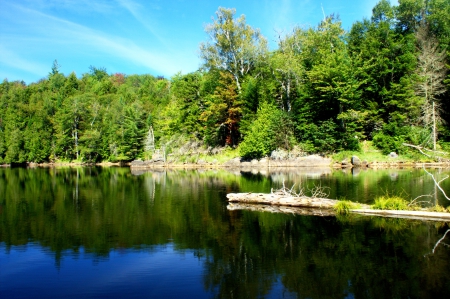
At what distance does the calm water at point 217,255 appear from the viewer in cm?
912

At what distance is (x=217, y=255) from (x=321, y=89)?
40.6 meters

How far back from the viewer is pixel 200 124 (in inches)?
2453

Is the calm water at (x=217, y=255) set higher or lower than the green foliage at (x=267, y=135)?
lower

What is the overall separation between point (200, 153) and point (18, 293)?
50997mm

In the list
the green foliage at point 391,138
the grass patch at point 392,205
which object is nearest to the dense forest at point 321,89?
the green foliage at point 391,138

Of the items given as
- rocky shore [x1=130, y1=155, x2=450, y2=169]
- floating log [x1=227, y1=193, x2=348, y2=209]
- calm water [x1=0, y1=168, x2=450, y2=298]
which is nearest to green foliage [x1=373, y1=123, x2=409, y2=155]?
rocky shore [x1=130, y1=155, x2=450, y2=169]

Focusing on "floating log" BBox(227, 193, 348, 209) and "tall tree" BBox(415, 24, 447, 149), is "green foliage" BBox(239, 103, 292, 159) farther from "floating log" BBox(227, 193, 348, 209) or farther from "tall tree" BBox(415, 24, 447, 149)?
"floating log" BBox(227, 193, 348, 209)

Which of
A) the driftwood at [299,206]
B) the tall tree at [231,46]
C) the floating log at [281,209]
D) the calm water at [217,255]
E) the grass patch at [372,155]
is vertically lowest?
the calm water at [217,255]

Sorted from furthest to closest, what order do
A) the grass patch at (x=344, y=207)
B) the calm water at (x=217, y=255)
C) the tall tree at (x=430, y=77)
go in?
the tall tree at (x=430, y=77) < the grass patch at (x=344, y=207) < the calm water at (x=217, y=255)

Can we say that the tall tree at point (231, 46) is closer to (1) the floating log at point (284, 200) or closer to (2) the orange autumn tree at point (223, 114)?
(2) the orange autumn tree at point (223, 114)

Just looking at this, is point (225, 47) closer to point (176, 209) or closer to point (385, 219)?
point (176, 209)

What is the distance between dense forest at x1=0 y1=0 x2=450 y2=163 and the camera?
4647 centimetres

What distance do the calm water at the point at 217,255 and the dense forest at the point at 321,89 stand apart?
30349 mm

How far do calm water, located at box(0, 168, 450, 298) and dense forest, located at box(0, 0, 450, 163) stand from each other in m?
30.3
